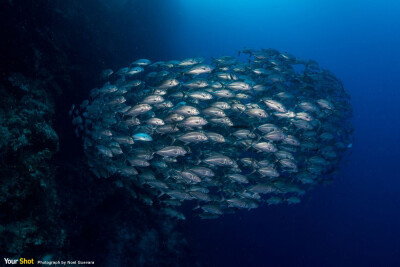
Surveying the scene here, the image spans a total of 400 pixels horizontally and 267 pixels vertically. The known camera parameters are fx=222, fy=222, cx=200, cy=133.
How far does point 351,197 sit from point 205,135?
22.2 m

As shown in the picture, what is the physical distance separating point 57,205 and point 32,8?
21.2 feet

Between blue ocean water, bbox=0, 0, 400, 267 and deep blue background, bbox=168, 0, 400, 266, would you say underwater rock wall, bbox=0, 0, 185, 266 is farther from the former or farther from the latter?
deep blue background, bbox=168, 0, 400, 266

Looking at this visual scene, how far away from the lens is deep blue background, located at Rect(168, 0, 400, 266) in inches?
632

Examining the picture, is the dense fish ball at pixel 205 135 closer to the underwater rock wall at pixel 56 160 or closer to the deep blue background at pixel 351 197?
the underwater rock wall at pixel 56 160

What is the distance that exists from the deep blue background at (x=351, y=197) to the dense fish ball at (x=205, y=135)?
511cm

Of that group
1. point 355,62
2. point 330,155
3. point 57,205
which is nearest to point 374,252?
point 330,155

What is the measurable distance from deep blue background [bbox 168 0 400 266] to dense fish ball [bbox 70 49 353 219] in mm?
5112

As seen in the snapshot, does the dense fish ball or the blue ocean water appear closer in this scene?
the blue ocean water

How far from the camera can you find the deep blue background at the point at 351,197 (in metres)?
16.0

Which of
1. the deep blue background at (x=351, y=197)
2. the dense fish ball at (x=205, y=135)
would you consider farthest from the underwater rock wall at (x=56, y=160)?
the deep blue background at (x=351, y=197)

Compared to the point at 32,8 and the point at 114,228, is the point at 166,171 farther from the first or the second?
the point at 32,8

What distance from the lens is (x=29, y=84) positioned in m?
5.66

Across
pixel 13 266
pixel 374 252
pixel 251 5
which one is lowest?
pixel 374 252

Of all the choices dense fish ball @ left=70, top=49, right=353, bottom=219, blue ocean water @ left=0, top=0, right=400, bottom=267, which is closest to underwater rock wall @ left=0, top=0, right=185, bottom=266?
blue ocean water @ left=0, top=0, right=400, bottom=267
